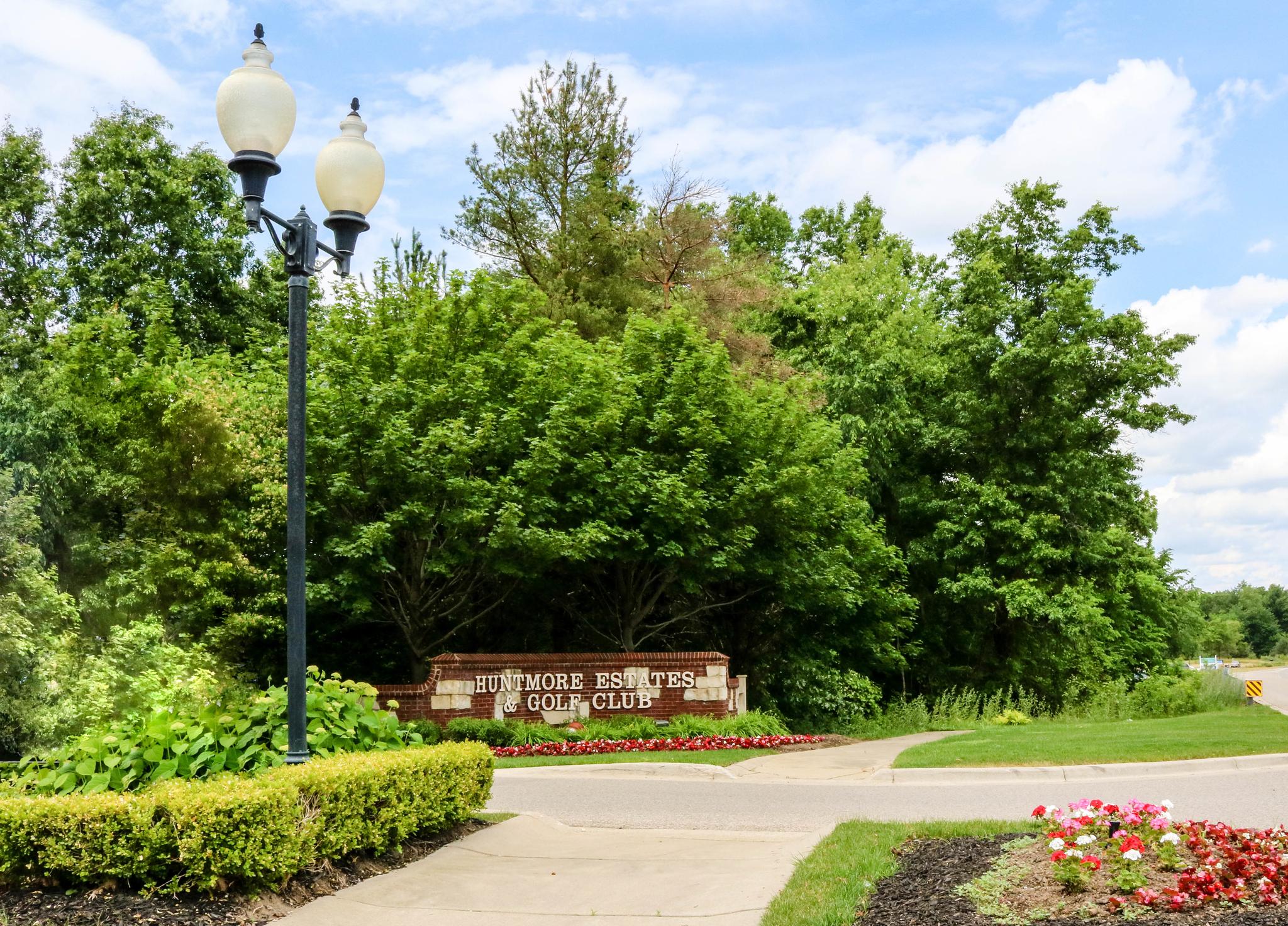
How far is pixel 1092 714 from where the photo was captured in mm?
24703

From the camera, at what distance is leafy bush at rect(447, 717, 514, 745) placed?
1580 cm

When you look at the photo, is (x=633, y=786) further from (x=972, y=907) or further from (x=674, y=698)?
(x=972, y=907)

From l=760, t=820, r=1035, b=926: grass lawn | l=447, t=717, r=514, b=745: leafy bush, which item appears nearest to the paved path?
l=760, t=820, r=1035, b=926: grass lawn

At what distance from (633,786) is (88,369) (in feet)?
58.4

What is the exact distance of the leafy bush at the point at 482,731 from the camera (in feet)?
51.9

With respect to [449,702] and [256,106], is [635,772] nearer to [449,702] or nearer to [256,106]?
[449,702]

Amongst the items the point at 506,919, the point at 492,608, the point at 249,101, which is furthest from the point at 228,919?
the point at 492,608

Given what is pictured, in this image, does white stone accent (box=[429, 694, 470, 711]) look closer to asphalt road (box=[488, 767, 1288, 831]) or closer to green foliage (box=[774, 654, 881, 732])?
asphalt road (box=[488, 767, 1288, 831])

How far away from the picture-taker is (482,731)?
52.4ft

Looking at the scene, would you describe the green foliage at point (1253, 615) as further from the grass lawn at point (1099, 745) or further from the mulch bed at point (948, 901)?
the mulch bed at point (948, 901)

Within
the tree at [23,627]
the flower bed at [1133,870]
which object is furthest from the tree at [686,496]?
the flower bed at [1133,870]

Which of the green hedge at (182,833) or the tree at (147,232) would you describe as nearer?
the green hedge at (182,833)

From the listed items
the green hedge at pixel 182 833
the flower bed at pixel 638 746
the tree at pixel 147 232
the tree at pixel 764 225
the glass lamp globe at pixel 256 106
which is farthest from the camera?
the tree at pixel 764 225

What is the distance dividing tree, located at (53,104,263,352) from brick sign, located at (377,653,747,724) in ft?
55.3
